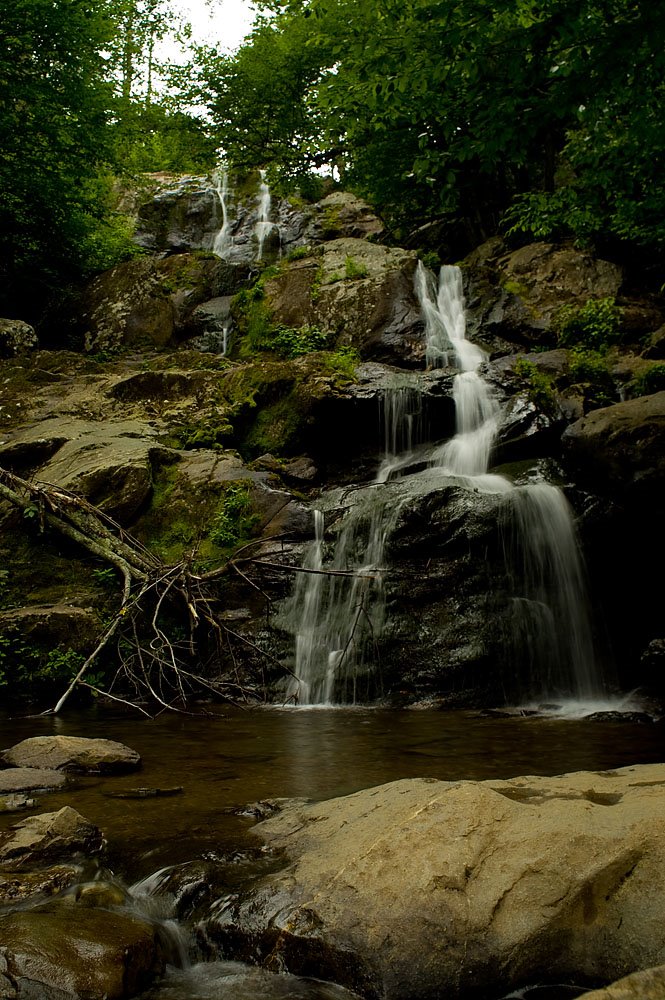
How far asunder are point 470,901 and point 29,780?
2.97m

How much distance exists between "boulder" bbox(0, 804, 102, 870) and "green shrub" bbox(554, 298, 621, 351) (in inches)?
466

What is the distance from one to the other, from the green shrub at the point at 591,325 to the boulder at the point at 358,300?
2.74 meters

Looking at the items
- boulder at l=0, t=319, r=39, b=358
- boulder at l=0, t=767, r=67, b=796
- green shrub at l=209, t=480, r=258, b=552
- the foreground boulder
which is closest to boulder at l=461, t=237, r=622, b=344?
green shrub at l=209, t=480, r=258, b=552

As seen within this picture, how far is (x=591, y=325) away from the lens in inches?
500

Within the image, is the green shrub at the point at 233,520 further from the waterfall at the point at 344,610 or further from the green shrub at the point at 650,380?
the green shrub at the point at 650,380

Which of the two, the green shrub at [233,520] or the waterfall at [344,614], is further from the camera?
the green shrub at [233,520]

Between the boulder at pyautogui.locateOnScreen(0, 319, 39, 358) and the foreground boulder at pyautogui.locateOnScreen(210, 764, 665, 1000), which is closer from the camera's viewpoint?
the foreground boulder at pyautogui.locateOnScreen(210, 764, 665, 1000)

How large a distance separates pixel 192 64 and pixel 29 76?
7.45 meters

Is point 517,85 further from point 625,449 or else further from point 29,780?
point 29,780

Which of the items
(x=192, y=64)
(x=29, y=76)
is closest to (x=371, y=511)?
(x=29, y=76)

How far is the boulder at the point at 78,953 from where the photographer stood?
1978 mm

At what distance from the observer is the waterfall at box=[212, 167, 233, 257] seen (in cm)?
1916

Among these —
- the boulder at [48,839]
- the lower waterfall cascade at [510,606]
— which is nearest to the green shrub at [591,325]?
the lower waterfall cascade at [510,606]

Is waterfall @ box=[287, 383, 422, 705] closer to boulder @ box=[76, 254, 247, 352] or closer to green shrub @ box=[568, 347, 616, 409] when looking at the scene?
green shrub @ box=[568, 347, 616, 409]
